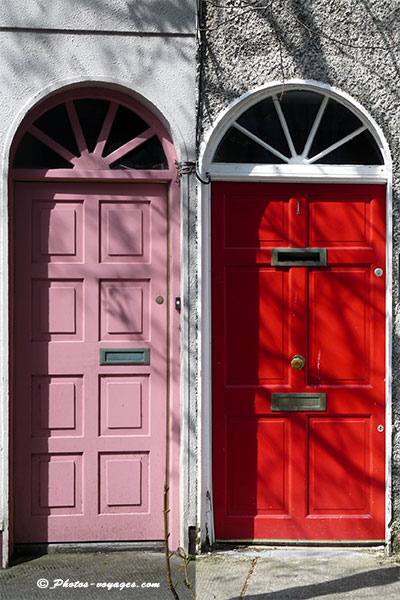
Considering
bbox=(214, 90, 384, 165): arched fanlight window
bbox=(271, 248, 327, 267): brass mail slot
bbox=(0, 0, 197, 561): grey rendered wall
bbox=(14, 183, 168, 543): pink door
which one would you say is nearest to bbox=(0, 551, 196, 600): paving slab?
bbox=(14, 183, 168, 543): pink door

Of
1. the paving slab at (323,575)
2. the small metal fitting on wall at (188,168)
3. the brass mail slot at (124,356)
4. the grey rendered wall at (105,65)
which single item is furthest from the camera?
the brass mail slot at (124,356)

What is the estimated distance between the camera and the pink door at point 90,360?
603 cm

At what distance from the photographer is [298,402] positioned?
612cm

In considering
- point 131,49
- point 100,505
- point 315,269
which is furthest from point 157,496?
point 131,49

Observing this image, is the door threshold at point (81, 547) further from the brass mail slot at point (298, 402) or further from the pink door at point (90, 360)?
the brass mail slot at point (298, 402)

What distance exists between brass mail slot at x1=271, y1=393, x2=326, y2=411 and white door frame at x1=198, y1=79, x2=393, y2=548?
0.45 metres

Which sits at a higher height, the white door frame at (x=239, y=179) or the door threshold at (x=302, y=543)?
the white door frame at (x=239, y=179)

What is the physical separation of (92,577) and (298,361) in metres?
1.98

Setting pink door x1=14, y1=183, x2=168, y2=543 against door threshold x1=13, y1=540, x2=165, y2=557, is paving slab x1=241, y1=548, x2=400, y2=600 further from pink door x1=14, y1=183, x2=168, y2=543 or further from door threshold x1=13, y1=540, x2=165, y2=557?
pink door x1=14, y1=183, x2=168, y2=543

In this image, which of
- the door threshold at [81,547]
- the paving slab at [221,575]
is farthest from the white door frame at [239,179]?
the door threshold at [81,547]

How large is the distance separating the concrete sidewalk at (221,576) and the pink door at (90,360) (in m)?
0.30

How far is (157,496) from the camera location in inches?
240

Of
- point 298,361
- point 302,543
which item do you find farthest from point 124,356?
point 302,543

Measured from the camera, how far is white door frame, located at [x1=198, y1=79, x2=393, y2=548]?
5.98 metres
